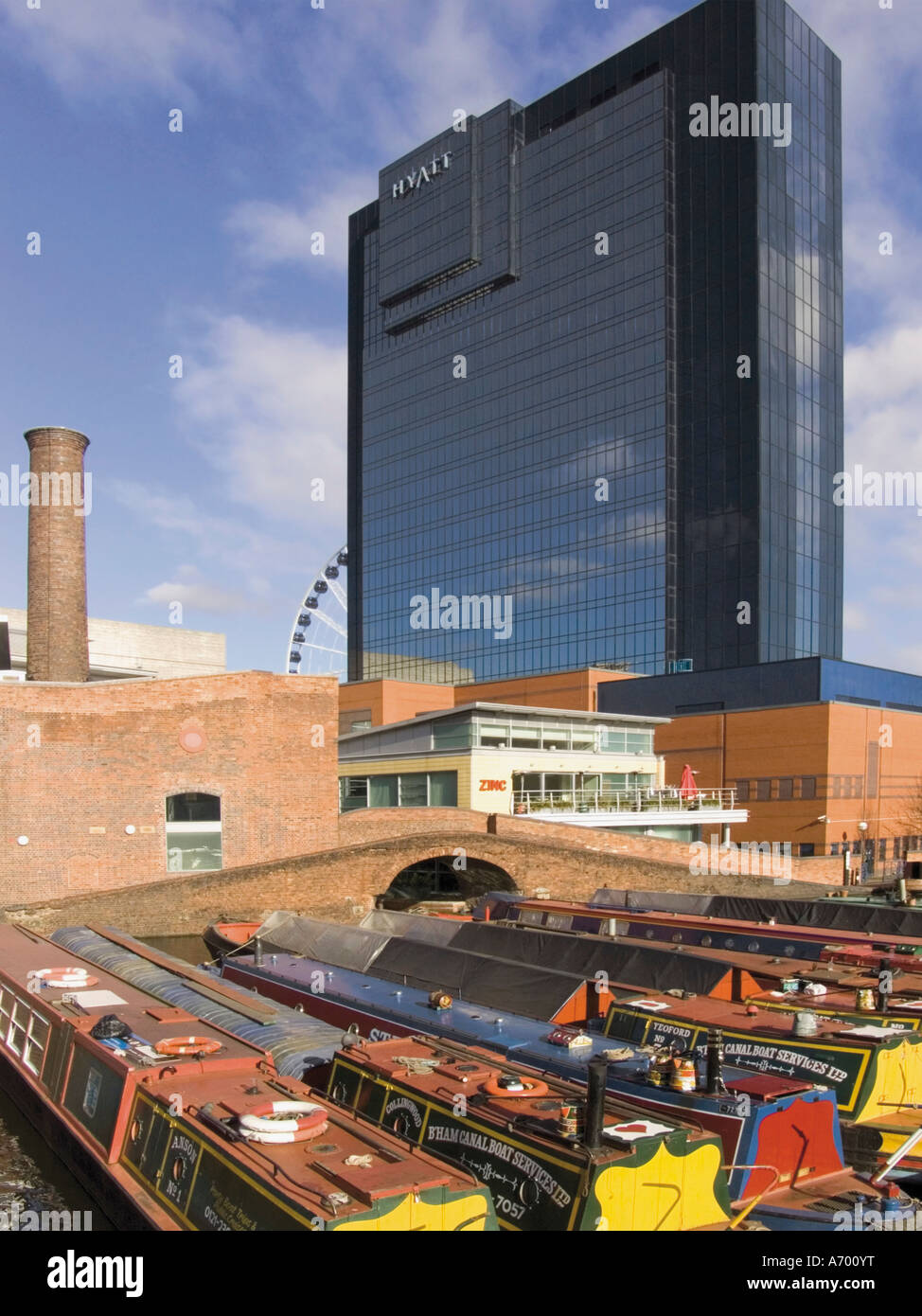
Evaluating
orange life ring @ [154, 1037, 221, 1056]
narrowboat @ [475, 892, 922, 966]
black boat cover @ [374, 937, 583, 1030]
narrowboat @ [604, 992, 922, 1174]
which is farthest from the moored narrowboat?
orange life ring @ [154, 1037, 221, 1056]

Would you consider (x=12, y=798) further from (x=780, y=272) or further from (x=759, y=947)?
(x=780, y=272)

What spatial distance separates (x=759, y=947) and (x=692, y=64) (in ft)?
300

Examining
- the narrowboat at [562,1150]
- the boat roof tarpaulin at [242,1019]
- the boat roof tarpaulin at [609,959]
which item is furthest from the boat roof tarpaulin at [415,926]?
the narrowboat at [562,1150]

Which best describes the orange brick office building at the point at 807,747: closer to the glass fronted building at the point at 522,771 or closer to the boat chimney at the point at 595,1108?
the glass fronted building at the point at 522,771

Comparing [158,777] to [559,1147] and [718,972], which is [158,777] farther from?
[559,1147]

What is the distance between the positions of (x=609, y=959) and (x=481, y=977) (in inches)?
114

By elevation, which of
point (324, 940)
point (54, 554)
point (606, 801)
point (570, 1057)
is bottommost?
point (324, 940)

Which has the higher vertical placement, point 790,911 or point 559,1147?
point 559,1147

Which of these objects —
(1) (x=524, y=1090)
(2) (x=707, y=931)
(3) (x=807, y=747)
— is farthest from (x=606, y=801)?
(1) (x=524, y=1090)

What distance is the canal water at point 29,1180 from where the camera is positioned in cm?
1293

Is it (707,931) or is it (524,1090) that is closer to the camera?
(524,1090)

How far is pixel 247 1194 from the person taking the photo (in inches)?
352

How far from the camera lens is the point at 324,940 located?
23.3 metres

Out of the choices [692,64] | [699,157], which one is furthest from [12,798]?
[692,64]
